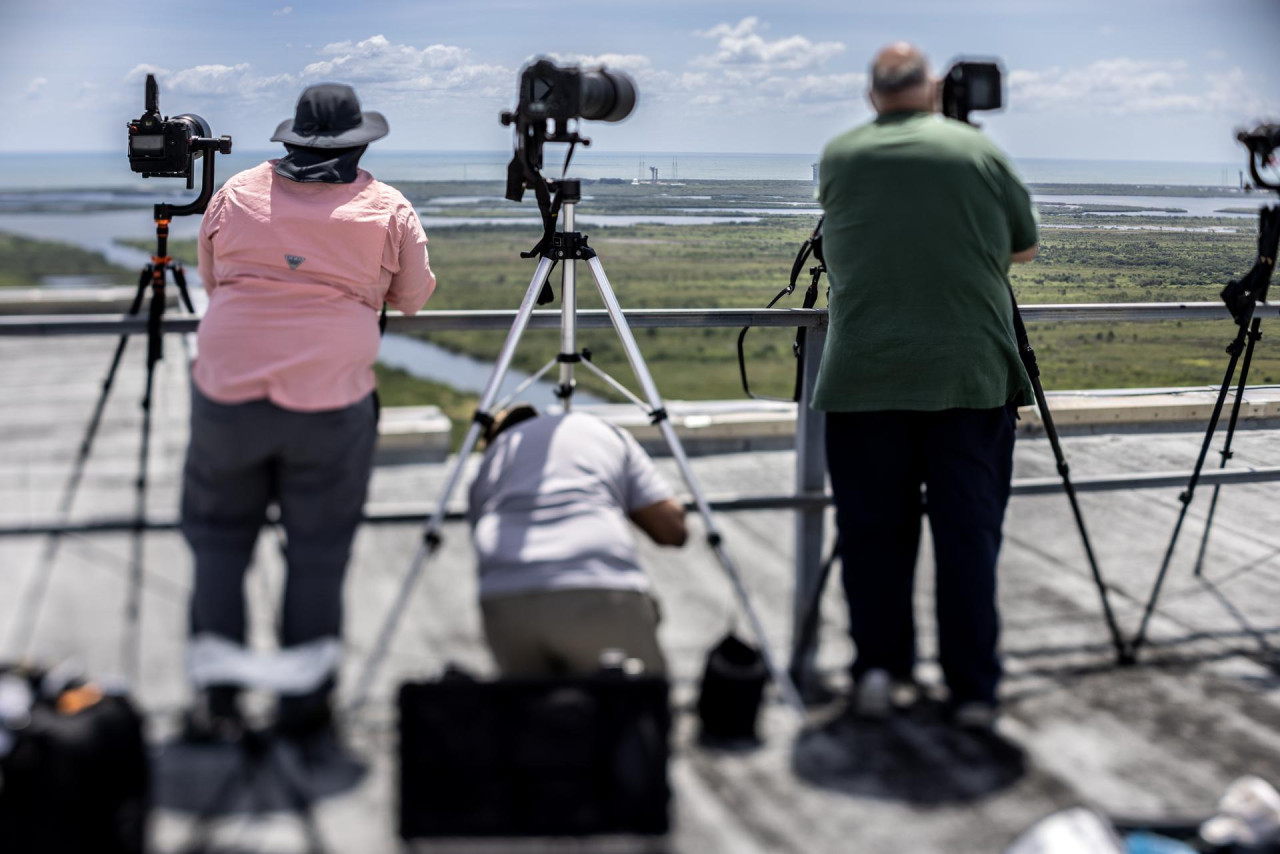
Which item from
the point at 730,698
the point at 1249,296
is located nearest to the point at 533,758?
the point at 730,698

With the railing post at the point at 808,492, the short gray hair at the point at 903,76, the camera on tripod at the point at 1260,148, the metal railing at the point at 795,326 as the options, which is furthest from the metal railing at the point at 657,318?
the short gray hair at the point at 903,76

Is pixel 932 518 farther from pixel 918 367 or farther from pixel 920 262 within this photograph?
pixel 920 262

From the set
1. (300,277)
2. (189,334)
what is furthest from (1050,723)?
(189,334)

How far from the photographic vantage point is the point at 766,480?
9.81ft

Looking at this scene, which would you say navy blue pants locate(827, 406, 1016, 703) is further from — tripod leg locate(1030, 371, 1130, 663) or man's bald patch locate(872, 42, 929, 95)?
man's bald patch locate(872, 42, 929, 95)

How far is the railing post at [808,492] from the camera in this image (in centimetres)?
257

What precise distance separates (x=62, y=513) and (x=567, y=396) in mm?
1128

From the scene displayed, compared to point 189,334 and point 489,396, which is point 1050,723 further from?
point 189,334

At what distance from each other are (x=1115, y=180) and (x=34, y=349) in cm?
335

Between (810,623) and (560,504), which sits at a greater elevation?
(560,504)

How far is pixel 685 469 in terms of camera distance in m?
2.33

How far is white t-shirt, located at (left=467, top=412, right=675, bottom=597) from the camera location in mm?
1893

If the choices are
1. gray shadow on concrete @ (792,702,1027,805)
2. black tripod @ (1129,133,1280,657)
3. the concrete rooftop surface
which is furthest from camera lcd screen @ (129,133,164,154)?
black tripod @ (1129,133,1280,657)

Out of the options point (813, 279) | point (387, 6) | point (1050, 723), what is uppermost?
point (387, 6)
